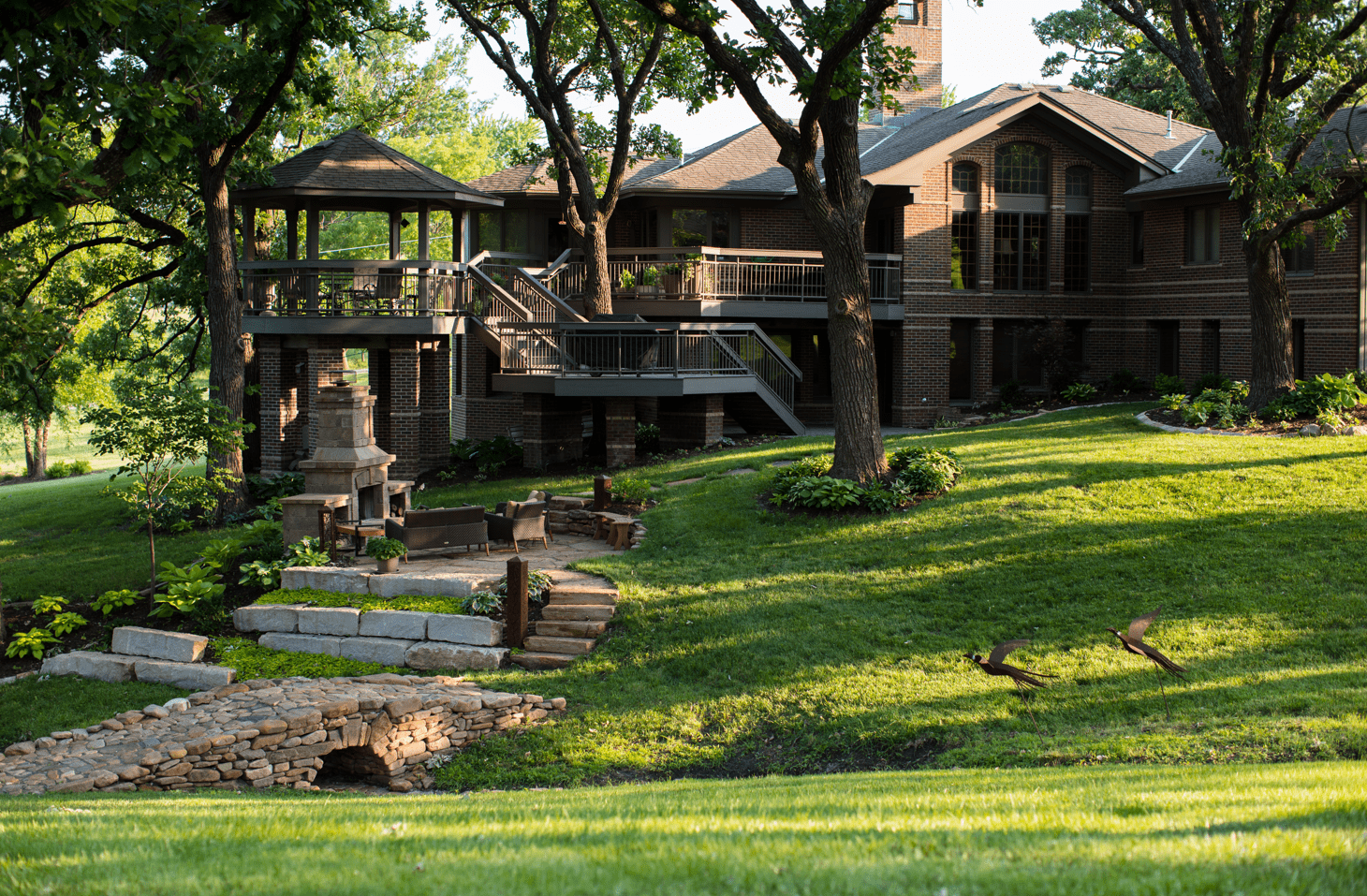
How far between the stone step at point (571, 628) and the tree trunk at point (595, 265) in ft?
43.9

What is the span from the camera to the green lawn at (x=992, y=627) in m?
9.31

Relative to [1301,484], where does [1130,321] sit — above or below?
above

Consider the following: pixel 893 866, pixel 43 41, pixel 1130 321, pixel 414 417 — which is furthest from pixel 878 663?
pixel 1130 321

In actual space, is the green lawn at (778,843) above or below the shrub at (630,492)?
below

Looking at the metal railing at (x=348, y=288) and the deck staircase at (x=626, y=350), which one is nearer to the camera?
the deck staircase at (x=626, y=350)

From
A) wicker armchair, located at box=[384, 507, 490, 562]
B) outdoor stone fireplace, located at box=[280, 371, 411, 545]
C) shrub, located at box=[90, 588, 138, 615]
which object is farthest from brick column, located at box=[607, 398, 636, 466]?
shrub, located at box=[90, 588, 138, 615]

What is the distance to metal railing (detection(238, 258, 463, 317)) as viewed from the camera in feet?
77.4

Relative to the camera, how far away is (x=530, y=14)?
80.0ft

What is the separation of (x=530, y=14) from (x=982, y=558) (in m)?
17.7

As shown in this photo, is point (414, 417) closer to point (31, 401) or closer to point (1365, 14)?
point (31, 401)

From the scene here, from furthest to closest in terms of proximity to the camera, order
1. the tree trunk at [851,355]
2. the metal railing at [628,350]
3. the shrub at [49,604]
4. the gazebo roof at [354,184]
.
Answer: the gazebo roof at [354,184], the metal railing at [628,350], the tree trunk at [851,355], the shrub at [49,604]

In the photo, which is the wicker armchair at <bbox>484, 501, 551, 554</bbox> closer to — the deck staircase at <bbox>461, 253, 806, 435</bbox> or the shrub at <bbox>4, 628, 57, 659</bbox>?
the deck staircase at <bbox>461, 253, 806, 435</bbox>

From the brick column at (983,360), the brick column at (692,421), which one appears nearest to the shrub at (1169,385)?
the brick column at (983,360)

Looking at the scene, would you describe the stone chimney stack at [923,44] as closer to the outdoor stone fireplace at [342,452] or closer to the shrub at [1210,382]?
the shrub at [1210,382]
